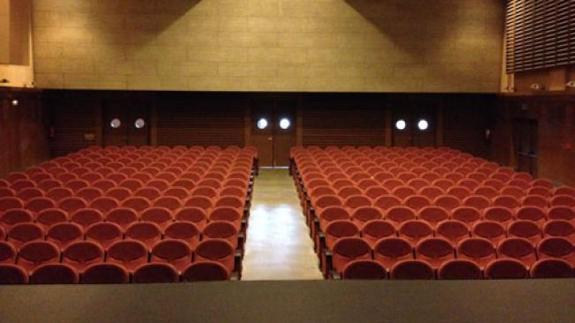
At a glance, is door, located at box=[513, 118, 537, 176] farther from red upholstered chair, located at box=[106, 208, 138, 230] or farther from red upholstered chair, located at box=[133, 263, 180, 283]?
red upholstered chair, located at box=[133, 263, 180, 283]

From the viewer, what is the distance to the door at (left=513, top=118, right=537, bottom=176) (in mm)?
19328

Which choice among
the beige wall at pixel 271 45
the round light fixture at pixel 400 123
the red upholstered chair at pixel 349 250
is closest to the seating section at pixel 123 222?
the red upholstered chair at pixel 349 250

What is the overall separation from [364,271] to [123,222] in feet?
14.3

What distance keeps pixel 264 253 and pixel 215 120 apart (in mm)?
12482

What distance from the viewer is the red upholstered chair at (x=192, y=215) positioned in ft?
34.0

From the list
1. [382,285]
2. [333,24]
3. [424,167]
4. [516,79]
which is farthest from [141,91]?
[382,285]

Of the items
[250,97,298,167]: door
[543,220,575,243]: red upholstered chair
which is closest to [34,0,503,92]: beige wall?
[250,97,298,167]: door

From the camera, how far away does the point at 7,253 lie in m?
8.01

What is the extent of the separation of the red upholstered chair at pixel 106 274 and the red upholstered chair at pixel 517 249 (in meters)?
4.46

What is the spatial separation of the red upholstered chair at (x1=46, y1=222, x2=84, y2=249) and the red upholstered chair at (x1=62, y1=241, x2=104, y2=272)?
3.46 feet

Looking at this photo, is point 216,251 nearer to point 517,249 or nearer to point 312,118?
point 517,249

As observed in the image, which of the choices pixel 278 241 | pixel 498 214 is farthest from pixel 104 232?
pixel 498 214

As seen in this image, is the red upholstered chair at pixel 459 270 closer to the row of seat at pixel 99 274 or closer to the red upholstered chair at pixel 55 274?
the row of seat at pixel 99 274

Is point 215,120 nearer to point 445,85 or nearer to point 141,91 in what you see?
point 141,91
